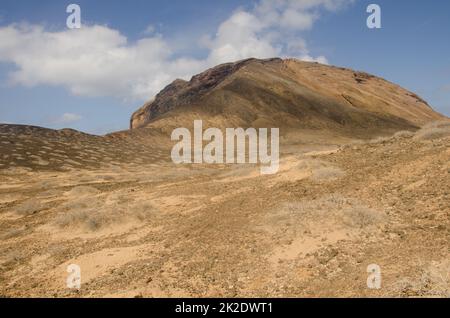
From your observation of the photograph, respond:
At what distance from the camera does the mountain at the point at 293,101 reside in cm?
5981

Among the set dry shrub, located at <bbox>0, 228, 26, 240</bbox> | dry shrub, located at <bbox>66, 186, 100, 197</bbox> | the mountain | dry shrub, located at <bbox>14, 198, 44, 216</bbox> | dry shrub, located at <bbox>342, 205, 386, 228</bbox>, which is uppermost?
the mountain

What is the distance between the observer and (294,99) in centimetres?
6612

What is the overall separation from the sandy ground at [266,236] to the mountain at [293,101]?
1602 inches

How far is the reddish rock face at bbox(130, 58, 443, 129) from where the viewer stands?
61031 mm

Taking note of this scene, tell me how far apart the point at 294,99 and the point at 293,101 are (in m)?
0.62

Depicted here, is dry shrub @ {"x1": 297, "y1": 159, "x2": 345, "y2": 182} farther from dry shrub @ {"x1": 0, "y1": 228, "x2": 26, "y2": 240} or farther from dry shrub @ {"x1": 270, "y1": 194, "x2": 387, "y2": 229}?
dry shrub @ {"x1": 0, "y1": 228, "x2": 26, "y2": 240}

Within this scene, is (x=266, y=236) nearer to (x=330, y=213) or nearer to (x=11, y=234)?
(x=330, y=213)

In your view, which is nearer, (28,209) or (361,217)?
(361,217)

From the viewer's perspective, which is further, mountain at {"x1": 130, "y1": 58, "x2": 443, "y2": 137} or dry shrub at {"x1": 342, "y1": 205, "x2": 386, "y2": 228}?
mountain at {"x1": 130, "y1": 58, "x2": 443, "y2": 137}

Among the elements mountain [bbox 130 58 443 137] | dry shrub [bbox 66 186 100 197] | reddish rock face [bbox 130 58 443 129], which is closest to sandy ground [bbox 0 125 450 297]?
dry shrub [bbox 66 186 100 197]

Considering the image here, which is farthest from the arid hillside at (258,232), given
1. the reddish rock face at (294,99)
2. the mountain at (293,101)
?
the reddish rock face at (294,99)

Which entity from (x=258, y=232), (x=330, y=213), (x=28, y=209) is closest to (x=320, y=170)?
(x=330, y=213)
